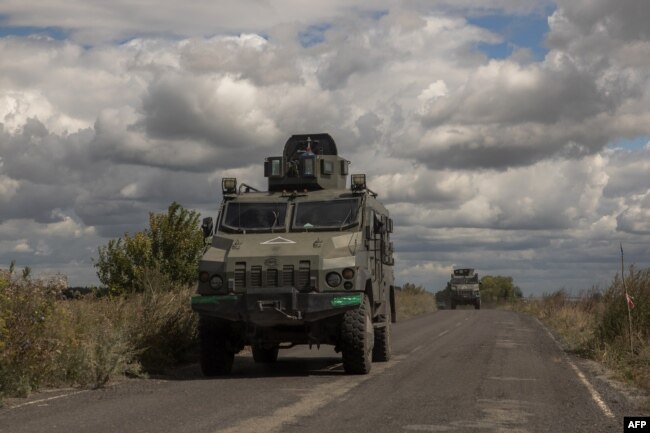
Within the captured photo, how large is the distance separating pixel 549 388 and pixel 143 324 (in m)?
7.54

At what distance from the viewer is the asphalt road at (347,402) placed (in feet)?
29.8

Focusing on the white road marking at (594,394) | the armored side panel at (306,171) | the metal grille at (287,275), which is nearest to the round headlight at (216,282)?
the metal grille at (287,275)

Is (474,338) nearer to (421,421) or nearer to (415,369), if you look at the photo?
(415,369)

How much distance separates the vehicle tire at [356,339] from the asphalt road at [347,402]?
0.28 metres

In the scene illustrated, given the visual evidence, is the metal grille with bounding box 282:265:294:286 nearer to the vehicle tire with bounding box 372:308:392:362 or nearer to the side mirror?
the side mirror

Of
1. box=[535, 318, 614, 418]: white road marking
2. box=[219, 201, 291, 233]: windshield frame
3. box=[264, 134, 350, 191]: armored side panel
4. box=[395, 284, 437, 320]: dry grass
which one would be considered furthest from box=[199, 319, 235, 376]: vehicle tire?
box=[395, 284, 437, 320]: dry grass

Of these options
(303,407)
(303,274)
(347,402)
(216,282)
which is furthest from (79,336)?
(347,402)

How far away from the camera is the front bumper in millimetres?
13469

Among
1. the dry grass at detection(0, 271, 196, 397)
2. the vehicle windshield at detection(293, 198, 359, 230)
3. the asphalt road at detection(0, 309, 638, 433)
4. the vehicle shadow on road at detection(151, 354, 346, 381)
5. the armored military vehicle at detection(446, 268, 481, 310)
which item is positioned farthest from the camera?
the armored military vehicle at detection(446, 268, 481, 310)

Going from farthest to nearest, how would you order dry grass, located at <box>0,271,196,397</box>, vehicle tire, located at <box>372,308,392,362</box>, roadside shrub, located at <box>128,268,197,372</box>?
vehicle tire, located at <box>372,308,392,362</box>, roadside shrub, located at <box>128,268,197,372</box>, dry grass, located at <box>0,271,196,397</box>

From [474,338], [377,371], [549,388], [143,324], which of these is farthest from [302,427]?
[474,338]

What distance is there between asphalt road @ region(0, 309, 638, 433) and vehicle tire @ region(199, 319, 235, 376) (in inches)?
13.1

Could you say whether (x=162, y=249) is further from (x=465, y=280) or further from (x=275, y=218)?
(x=465, y=280)

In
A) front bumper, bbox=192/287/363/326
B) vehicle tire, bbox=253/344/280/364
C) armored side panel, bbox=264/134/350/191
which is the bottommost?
vehicle tire, bbox=253/344/280/364
